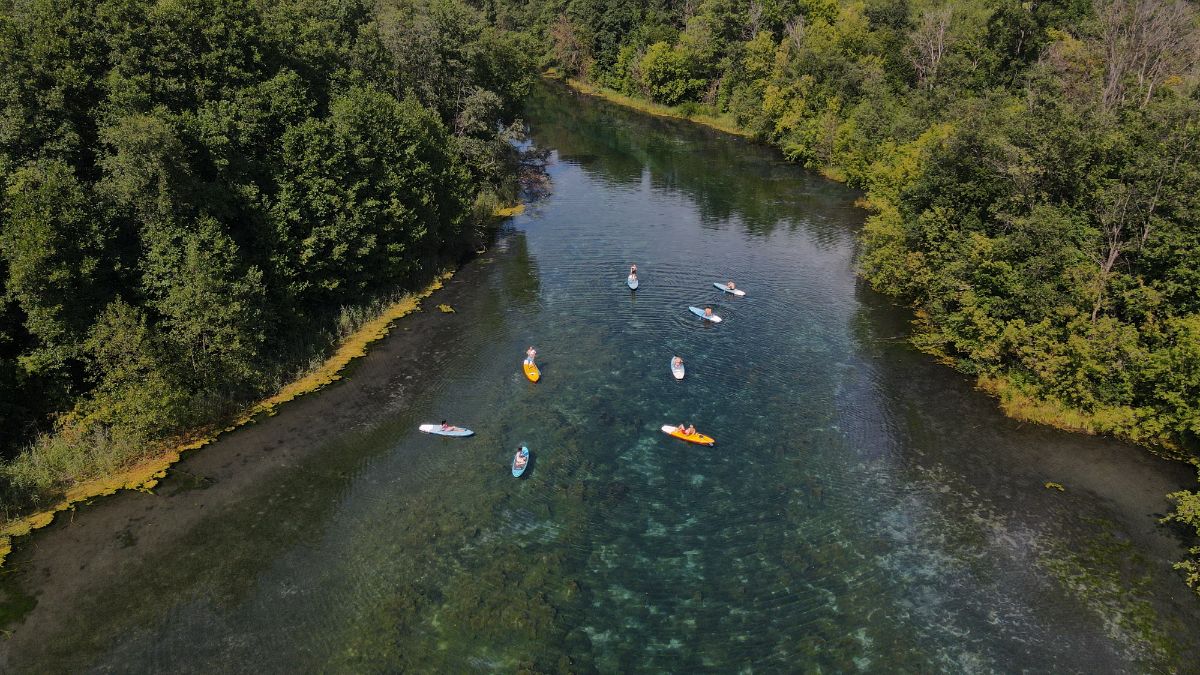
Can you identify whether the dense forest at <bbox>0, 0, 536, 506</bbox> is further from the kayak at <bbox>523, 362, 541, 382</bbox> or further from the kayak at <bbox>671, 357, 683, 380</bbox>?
the kayak at <bbox>671, 357, 683, 380</bbox>

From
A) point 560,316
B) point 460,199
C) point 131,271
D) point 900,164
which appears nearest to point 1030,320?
point 900,164

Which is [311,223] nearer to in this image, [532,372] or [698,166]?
[532,372]

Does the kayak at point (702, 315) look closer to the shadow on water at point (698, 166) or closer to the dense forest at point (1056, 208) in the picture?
the dense forest at point (1056, 208)

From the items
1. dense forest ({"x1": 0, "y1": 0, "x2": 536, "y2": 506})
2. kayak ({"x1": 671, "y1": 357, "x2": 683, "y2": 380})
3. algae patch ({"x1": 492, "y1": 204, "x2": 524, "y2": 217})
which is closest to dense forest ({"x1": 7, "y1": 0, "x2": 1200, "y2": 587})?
dense forest ({"x1": 0, "y1": 0, "x2": 536, "y2": 506})

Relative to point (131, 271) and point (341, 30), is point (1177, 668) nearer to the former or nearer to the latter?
point (131, 271)

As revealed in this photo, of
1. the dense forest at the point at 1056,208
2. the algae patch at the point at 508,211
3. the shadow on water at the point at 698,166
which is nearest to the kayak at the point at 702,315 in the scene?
the dense forest at the point at 1056,208

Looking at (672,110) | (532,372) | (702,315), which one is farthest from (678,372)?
(672,110)
